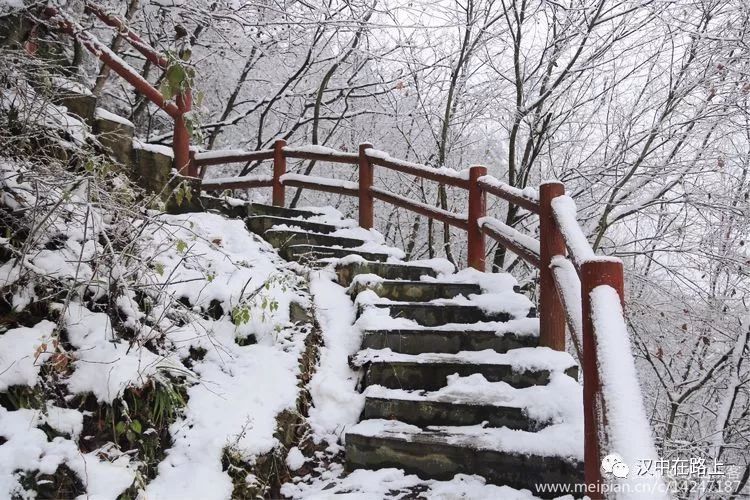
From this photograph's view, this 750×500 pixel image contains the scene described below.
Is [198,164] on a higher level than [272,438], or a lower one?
higher

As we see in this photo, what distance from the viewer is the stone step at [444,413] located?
3242 mm

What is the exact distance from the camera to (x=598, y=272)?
2131 millimetres

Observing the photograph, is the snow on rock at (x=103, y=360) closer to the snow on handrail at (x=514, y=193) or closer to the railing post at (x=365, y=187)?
the snow on handrail at (x=514, y=193)

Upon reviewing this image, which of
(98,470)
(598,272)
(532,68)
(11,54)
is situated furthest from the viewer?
(532,68)

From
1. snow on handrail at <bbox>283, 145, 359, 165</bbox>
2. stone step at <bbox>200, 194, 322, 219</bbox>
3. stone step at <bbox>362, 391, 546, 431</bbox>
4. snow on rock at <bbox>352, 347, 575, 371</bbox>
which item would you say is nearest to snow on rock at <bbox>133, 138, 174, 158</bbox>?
stone step at <bbox>200, 194, 322, 219</bbox>

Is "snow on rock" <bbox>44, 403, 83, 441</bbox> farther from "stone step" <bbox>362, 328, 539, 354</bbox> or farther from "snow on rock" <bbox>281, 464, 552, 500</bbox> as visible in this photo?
"stone step" <bbox>362, 328, 539, 354</bbox>

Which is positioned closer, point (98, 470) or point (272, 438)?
point (98, 470)

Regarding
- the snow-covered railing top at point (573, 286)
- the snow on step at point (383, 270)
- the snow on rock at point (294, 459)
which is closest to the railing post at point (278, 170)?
the snow-covered railing top at point (573, 286)

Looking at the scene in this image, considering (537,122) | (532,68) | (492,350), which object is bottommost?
(492,350)

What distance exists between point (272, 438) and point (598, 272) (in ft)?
6.88

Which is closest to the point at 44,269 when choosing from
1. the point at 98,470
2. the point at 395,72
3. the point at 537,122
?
the point at 98,470

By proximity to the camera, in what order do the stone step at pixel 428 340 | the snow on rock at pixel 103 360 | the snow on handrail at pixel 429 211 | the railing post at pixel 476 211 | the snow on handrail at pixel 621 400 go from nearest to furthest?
1. the snow on handrail at pixel 621 400
2. the snow on rock at pixel 103 360
3. the stone step at pixel 428 340
4. the railing post at pixel 476 211
5. the snow on handrail at pixel 429 211

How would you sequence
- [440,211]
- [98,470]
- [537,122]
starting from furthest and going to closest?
[537,122] < [440,211] < [98,470]

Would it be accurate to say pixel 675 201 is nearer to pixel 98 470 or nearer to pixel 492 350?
pixel 492 350
